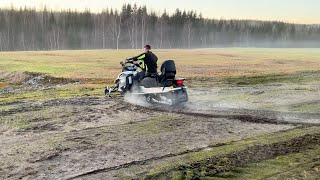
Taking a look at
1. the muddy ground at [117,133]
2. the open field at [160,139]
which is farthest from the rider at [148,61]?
the open field at [160,139]

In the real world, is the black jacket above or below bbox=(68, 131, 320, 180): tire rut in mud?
above

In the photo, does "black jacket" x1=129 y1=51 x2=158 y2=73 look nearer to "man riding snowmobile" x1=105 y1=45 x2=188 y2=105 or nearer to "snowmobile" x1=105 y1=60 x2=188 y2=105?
"man riding snowmobile" x1=105 y1=45 x2=188 y2=105

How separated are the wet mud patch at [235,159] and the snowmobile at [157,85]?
5.80m

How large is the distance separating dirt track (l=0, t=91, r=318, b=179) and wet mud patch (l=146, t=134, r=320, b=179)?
35.8 inches

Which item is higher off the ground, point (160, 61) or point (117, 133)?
point (160, 61)

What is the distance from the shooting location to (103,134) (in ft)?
34.8

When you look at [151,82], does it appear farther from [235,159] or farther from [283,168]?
[283,168]

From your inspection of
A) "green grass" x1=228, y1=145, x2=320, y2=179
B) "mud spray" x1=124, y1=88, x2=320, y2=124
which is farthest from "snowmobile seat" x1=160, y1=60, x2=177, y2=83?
"green grass" x1=228, y1=145, x2=320, y2=179

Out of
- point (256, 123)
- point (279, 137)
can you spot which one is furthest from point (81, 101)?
point (279, 137)

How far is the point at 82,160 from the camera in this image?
8.38 metres

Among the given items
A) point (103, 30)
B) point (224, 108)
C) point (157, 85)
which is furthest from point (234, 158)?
point (103, 30)

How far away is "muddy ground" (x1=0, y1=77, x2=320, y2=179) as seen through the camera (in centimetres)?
804

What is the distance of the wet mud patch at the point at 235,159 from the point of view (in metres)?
7.52

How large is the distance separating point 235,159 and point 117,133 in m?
3.53
